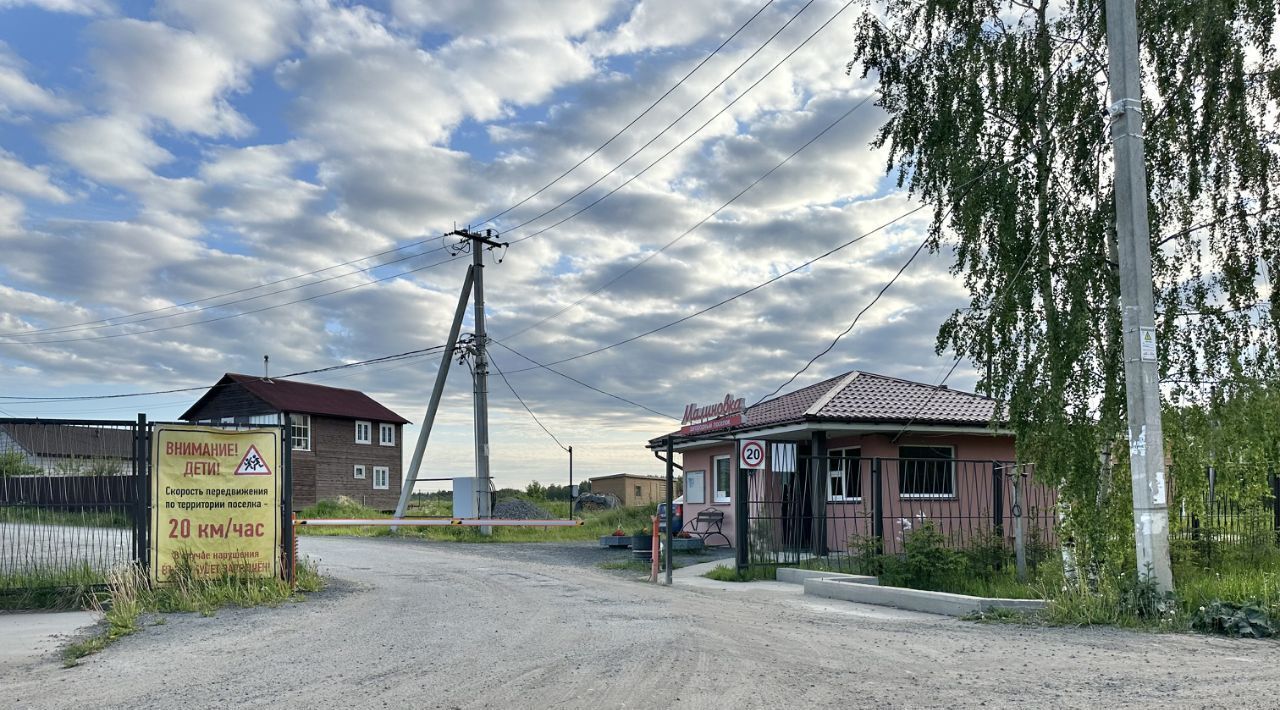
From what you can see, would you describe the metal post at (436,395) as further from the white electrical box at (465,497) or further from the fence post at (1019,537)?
the fence post at (1019,537)

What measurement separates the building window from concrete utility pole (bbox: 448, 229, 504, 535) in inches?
316

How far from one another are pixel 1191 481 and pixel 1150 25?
5615 millimetres

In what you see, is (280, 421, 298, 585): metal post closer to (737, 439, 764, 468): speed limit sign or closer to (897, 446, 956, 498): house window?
(737, 439, 764, 468): speed limit sign

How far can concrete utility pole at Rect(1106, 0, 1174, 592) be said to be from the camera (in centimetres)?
1066

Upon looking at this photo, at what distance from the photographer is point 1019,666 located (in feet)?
25.9

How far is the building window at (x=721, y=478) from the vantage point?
80.5ft

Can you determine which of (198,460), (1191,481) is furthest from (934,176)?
(198,460)

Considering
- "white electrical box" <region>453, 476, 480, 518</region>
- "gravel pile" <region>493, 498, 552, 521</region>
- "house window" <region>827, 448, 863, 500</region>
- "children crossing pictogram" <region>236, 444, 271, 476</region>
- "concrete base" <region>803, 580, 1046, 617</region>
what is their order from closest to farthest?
1. "concrete base" <region>803, 580, 1046, 617</region>
2. "children crossing pictogram" <region>236, 444, 271, 476</region>
3. "house window" <region>827, 448, 863, 500</region>
4. "white electrical box" <region>453, 476, 480, 518</region>
5. "gravel pile" <region>493, 498, 552, 521</region>

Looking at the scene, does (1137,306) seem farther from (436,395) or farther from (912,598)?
(436,395)

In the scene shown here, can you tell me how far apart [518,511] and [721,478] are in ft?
43.7

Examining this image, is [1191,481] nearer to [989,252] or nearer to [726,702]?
[989,252]

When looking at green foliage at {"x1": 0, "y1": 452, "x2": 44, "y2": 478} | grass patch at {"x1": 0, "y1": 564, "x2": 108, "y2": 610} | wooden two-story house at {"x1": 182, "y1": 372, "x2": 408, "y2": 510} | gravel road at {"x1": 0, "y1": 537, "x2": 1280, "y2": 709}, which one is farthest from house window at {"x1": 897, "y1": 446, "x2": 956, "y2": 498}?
wooden two-story house at {"x1": 182, "y1": 372, "x2": 408, "y2": 510}

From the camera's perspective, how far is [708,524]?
24672 millimetres

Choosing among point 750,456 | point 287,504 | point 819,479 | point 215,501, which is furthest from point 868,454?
point 215,501
